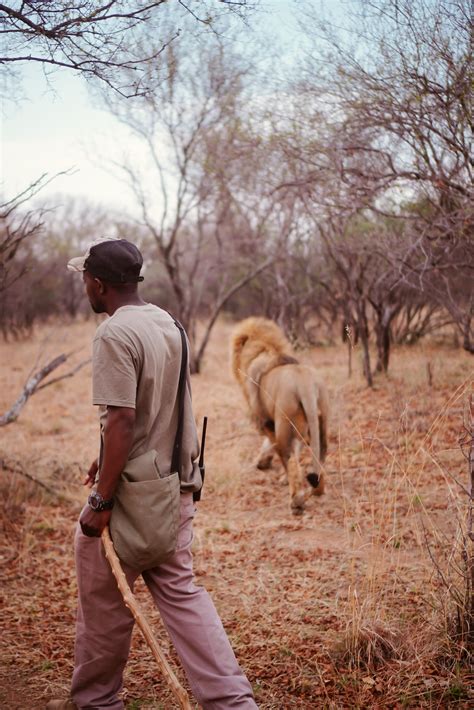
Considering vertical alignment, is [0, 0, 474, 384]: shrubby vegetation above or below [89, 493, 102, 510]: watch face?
above

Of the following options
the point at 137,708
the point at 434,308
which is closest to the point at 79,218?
the point at 434,308

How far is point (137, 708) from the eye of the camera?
293 centimetres

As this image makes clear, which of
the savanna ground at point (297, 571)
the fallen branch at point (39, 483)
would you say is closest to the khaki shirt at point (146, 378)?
the savanna ground at point (297, 571)

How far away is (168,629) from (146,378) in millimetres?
873

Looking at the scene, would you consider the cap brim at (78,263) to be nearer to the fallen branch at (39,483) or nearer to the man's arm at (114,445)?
the man's arm at (114,445)

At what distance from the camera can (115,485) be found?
7.73 feet

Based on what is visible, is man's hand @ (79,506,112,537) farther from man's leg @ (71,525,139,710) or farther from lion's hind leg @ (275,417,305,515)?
lion's hind leg @ (275,417,305,515)

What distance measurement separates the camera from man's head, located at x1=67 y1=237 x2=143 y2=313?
2.47 metres

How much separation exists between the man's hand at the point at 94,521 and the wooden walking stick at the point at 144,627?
0.10 feet

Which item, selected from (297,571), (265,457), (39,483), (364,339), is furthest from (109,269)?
(364,339)

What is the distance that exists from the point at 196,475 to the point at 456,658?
127 cm

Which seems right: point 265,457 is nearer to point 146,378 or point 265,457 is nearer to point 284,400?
point 284,400

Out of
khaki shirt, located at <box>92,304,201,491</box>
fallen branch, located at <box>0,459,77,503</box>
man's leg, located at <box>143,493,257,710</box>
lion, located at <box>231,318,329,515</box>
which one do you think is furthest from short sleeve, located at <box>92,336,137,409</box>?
fallen branch, located at <box>0,459,77,503</box>

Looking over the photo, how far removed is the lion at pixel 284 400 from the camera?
5.53 meters
